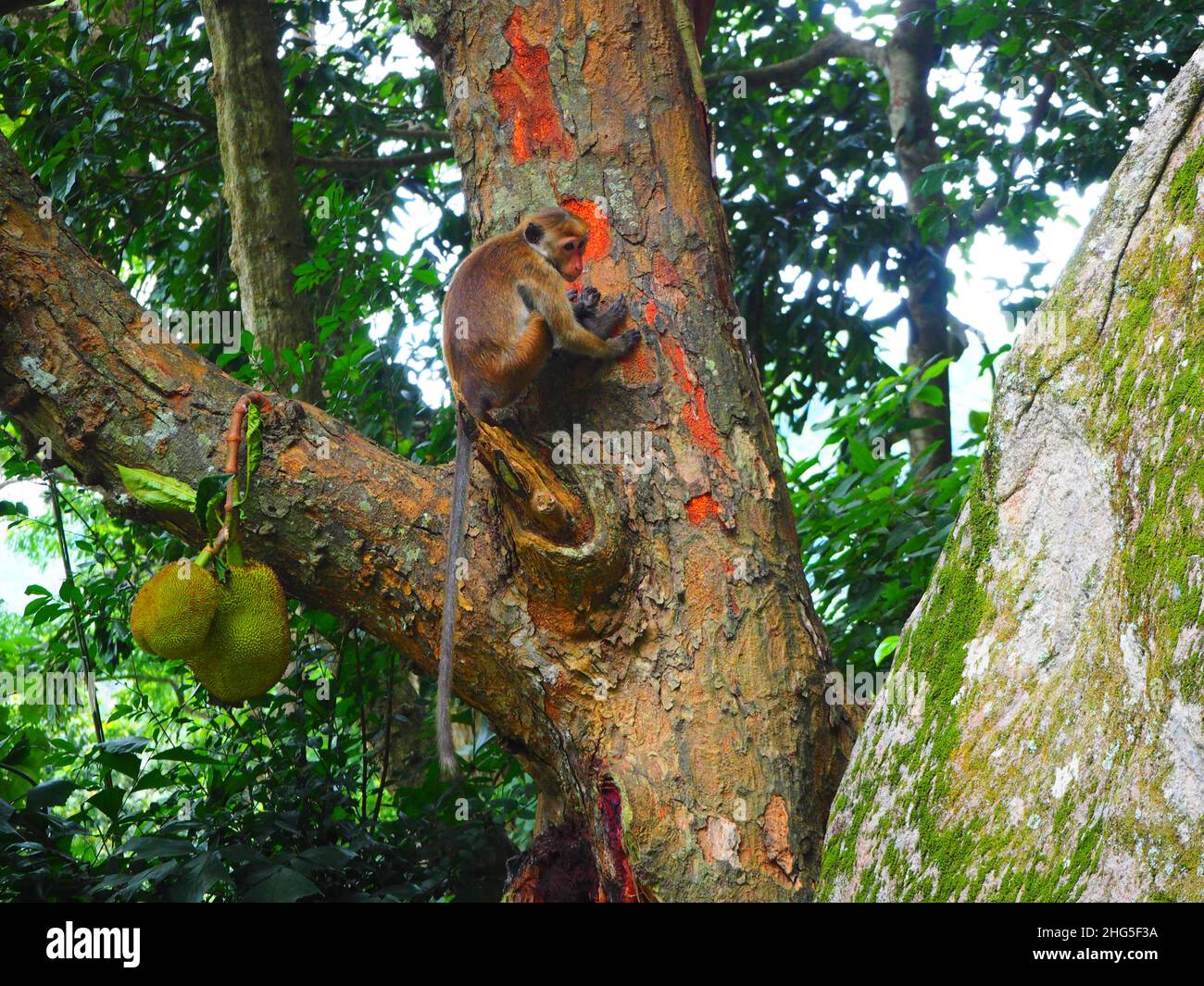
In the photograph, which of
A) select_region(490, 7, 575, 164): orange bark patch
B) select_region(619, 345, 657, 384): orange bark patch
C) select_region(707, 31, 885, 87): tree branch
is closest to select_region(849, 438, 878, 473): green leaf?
select_region(619, 345, 657, 384): orange bark patch

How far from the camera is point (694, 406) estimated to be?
2934mm

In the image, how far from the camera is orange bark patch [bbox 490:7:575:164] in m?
3.18

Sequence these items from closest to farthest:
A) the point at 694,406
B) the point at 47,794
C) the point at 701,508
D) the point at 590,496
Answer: the point at 590,496 < the point at 701,508 < the point at 694,406 < the point at 47,794

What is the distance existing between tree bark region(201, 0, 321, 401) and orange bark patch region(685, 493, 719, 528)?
9.81 ft

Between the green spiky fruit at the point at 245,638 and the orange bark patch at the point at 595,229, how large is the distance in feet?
4.18

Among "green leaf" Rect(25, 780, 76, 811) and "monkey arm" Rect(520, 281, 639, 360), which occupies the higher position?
"monkey arm" Rect(520, 281, 639, 360)

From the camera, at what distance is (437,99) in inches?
268

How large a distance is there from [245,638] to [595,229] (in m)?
1.47
